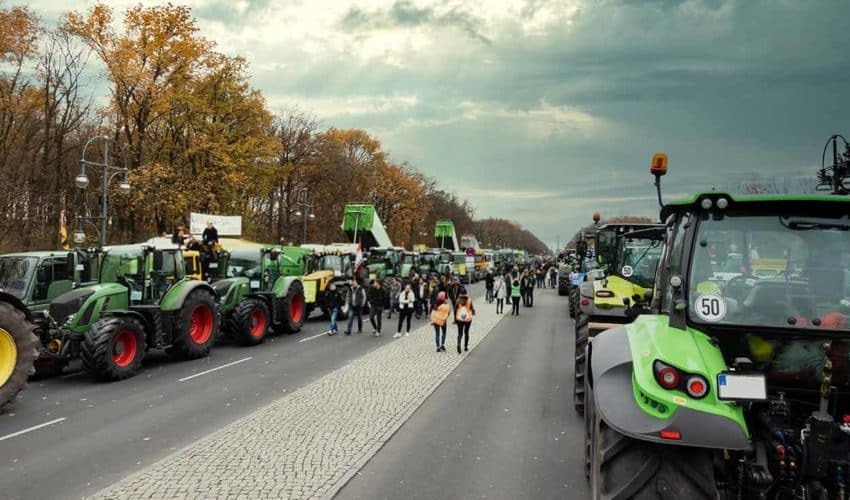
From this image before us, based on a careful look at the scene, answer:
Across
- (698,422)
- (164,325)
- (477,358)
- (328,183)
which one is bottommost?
(477,358)

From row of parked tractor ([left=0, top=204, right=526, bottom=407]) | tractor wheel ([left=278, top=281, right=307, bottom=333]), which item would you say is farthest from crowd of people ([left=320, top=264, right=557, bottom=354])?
row of parked tractor ([left=0, top=204, right=526, bottom=407])

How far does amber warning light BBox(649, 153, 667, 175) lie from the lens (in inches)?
176

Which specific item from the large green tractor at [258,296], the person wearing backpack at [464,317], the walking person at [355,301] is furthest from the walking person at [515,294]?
the person wearing backpack at [464,317]

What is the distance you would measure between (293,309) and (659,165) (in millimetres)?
14468

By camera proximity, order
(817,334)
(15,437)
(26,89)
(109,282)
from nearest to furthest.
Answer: (817,334), (15,437), (109,282), (26,89)

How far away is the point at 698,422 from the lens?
3158 mm

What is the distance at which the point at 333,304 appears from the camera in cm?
1795

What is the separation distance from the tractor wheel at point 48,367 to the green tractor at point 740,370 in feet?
34.9

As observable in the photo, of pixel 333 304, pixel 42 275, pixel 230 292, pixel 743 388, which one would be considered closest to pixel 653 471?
pixel 743 388

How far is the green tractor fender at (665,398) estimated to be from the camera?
3.15 metres

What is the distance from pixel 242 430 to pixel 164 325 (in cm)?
566

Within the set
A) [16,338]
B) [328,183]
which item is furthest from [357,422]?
[328,183]

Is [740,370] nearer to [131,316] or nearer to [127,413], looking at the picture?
[127,413]

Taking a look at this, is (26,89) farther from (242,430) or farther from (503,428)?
(503,428)
